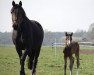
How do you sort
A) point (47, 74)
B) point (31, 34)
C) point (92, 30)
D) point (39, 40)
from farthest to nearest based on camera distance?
1. point (92, 30)
2. point (47, 74)
3. point (39, 40)
4. point (31, 34)

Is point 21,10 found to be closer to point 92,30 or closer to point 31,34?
point 31,34

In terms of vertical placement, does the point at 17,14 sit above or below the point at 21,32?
above

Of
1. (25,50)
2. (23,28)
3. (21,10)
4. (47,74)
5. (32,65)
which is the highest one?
(21,10)

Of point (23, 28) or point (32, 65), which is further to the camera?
point (32, 65)

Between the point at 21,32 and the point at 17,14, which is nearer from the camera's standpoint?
the point at 17,14

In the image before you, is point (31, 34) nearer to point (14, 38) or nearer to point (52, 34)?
point (14, 38)

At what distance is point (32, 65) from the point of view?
318 inches

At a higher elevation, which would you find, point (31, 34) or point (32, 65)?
point (31, 34)

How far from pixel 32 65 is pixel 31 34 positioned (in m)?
1.31

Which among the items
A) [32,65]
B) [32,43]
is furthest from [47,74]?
[32,43]

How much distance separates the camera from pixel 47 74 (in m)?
11.2

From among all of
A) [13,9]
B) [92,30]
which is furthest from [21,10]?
[92,30]

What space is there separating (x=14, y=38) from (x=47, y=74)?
4.66 metres

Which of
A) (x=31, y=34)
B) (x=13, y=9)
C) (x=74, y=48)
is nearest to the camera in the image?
(x=13, y=9)
